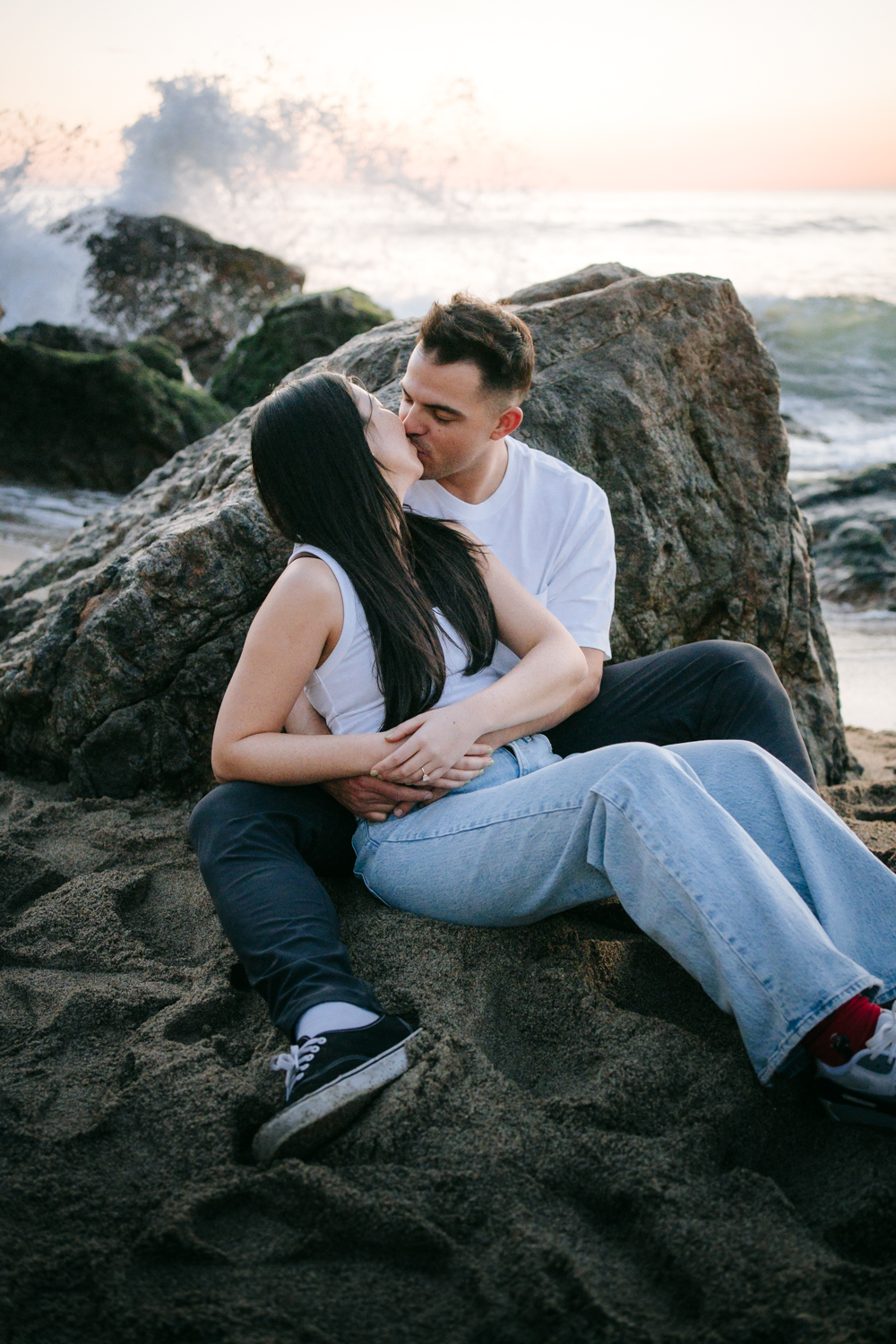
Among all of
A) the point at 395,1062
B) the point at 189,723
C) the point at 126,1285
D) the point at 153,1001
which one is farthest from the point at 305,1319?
the point at 189,723

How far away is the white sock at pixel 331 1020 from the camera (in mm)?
1820

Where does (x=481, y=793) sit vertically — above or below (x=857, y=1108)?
above

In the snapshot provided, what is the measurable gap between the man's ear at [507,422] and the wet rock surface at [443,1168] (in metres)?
1.54

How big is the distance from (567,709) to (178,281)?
17712 mm

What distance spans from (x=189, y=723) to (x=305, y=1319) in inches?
83.5

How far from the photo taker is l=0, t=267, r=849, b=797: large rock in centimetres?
314

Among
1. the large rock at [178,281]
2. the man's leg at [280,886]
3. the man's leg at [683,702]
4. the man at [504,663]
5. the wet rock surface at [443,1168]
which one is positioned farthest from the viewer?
the large rock at [178,281]

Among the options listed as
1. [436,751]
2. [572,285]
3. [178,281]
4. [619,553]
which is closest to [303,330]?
[572,285]

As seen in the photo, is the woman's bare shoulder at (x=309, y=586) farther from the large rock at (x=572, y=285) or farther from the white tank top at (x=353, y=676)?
the large rock at (x=572, y=285)

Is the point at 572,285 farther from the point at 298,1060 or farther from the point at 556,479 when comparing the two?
the point at 298,1060

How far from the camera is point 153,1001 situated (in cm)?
213

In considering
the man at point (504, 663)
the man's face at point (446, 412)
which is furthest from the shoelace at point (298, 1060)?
the man's face at point (446, 412)

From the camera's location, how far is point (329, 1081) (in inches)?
68.2

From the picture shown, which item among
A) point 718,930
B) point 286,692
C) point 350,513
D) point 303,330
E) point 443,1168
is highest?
point 303,330
